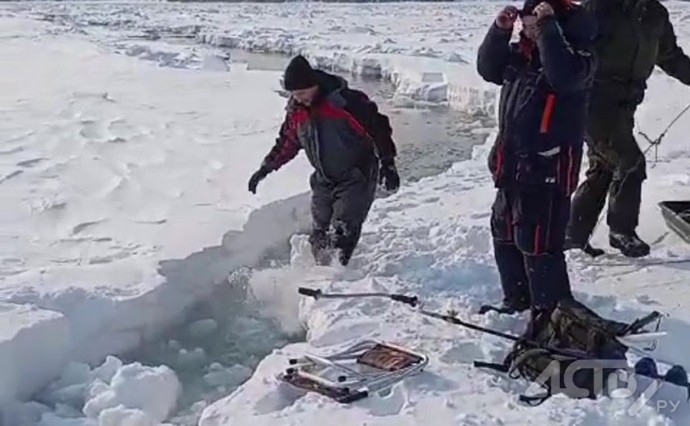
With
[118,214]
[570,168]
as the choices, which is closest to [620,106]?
[570,168]

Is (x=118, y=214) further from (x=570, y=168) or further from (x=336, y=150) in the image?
(x=570, y=168)

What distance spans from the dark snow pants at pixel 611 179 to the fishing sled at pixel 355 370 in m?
1.80

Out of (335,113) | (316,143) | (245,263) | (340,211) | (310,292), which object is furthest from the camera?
(245,263)

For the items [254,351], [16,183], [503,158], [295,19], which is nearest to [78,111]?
[16,183]

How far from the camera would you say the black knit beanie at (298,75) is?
4.82m

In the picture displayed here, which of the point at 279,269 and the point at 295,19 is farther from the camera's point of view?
the point at 295,19

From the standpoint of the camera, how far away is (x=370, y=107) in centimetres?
513

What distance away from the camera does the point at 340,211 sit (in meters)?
5.29

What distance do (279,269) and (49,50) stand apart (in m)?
16.7

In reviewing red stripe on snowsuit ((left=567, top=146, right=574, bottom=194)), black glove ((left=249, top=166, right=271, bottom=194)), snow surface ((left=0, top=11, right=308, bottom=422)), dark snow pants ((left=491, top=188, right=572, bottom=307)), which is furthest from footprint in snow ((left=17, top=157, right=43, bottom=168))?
red stripe on snowsuit ((left=567, top=146, right=574, bottom=194))

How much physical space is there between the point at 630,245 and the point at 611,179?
421 mm

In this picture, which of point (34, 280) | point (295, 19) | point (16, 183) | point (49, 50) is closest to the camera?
point (34, 280)

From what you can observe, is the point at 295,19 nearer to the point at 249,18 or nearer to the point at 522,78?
the point at 249,18

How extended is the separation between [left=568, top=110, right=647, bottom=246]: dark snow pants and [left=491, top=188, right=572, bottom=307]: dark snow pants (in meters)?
1.18
